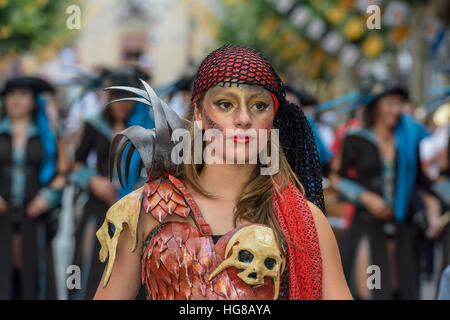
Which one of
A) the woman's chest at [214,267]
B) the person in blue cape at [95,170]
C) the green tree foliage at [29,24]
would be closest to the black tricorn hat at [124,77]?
the person in blue cape at [95,170]

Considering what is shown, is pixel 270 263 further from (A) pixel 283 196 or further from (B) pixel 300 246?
(A) pixel 283 196

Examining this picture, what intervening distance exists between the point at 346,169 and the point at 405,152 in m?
0.52

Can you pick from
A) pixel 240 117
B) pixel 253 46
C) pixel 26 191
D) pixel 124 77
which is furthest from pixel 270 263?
pixel 253 46

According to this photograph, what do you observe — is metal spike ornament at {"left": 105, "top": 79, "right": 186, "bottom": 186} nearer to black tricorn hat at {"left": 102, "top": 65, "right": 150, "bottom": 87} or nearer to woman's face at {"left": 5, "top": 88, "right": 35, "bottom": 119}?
black tricorn hat at {"left": 102, "top": 65, "right": 150, "bottom": 87}

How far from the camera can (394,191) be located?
5.81 meters

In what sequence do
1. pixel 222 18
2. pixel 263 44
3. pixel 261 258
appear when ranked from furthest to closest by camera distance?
1. pixel 222 18
2. pixel 263 44
3. pixel 261 258

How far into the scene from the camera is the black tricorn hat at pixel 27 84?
5.71 m

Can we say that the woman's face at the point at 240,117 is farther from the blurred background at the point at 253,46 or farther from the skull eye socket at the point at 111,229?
the blurred background at the point at 253,46

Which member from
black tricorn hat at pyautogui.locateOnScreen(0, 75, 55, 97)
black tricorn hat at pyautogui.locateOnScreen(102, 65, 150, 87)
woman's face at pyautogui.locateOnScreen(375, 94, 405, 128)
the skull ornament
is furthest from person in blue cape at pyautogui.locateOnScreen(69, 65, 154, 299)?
the skull ornament

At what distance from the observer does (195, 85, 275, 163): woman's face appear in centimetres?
211

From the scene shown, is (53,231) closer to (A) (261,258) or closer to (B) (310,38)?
(A) (261,258)

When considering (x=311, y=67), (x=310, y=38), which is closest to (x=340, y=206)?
(x=310, y=38)

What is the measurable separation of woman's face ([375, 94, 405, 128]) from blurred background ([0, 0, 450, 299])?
292mm

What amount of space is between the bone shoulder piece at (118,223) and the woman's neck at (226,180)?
0.78 feet
